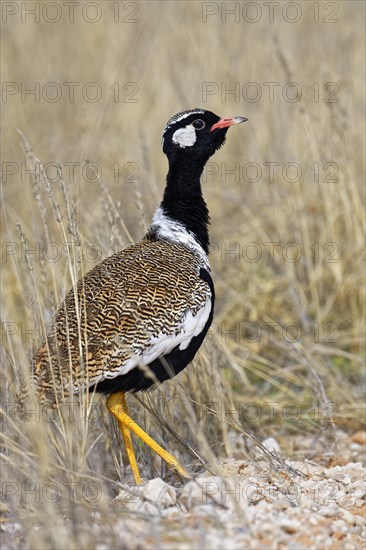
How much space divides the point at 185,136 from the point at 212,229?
253 centimetres

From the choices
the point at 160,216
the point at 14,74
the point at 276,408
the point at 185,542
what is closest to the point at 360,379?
the point at 276,408

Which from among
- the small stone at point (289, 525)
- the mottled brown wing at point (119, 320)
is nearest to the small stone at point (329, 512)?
the small stone at point (289, 525)

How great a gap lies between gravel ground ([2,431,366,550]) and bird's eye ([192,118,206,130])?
4.89 feet

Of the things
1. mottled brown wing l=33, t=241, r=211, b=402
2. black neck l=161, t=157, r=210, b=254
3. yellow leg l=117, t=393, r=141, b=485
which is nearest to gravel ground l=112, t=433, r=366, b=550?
yellow leg l=117, t=393, r=141, b=485

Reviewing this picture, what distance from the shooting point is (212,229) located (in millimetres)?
6250

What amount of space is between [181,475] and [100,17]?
17.0ft

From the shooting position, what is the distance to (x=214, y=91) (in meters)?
6.61

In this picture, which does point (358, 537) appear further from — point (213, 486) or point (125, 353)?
point (125, 353)

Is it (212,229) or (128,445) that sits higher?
(212,229)

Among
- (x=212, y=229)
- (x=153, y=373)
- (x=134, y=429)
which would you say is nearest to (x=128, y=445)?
(x=134, y=429)

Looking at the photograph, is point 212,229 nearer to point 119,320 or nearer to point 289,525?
point 119,320

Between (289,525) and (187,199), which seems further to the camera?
(187,199)

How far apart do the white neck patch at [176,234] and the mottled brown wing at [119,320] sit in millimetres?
201

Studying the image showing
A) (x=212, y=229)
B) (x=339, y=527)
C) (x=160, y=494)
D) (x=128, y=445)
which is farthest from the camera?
(x=212, y=229)
